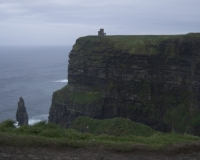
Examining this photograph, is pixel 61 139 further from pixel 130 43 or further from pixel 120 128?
pixel 130 43

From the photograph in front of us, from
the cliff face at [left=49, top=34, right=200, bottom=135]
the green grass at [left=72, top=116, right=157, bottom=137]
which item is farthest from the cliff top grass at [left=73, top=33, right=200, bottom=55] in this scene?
the green grass at [left=72, top=116, right=157, bottom=137]

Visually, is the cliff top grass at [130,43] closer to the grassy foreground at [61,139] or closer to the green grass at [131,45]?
the green grass at [131,45]

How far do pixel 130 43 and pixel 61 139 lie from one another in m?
55.7

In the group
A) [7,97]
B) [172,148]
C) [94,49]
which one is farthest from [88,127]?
[7,97]

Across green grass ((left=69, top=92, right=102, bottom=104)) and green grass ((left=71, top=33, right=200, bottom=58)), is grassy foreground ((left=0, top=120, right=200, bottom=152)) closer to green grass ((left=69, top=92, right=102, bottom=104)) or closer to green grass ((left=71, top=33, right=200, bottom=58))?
green grass ((left=71, top=33, right=200, bottom=58))

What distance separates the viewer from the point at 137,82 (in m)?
63.2

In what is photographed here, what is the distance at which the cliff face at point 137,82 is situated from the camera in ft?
189

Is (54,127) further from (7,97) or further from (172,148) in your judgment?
(7,97)

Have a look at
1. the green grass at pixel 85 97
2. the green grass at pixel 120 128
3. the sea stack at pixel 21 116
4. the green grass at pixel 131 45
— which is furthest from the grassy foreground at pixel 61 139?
the sea stack at pixel 21 116

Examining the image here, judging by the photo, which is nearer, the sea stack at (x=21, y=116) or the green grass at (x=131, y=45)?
the green grass at (x=131, y=45)

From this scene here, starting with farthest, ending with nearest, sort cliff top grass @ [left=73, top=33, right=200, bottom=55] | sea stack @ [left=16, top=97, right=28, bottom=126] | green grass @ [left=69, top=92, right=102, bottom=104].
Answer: sea stack @ [left=16, top=97, right=28, bottom=126]
green grass @ [left=69, top=92, right=102, bottom=104]
cliff top grass @ [left=73, top=33, right=200, bottom=55]

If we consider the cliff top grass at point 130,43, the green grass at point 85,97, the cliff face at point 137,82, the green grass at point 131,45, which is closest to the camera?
the cliff face at point 137,82

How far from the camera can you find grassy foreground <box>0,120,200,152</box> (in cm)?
1354

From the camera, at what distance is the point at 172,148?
14.6 m
